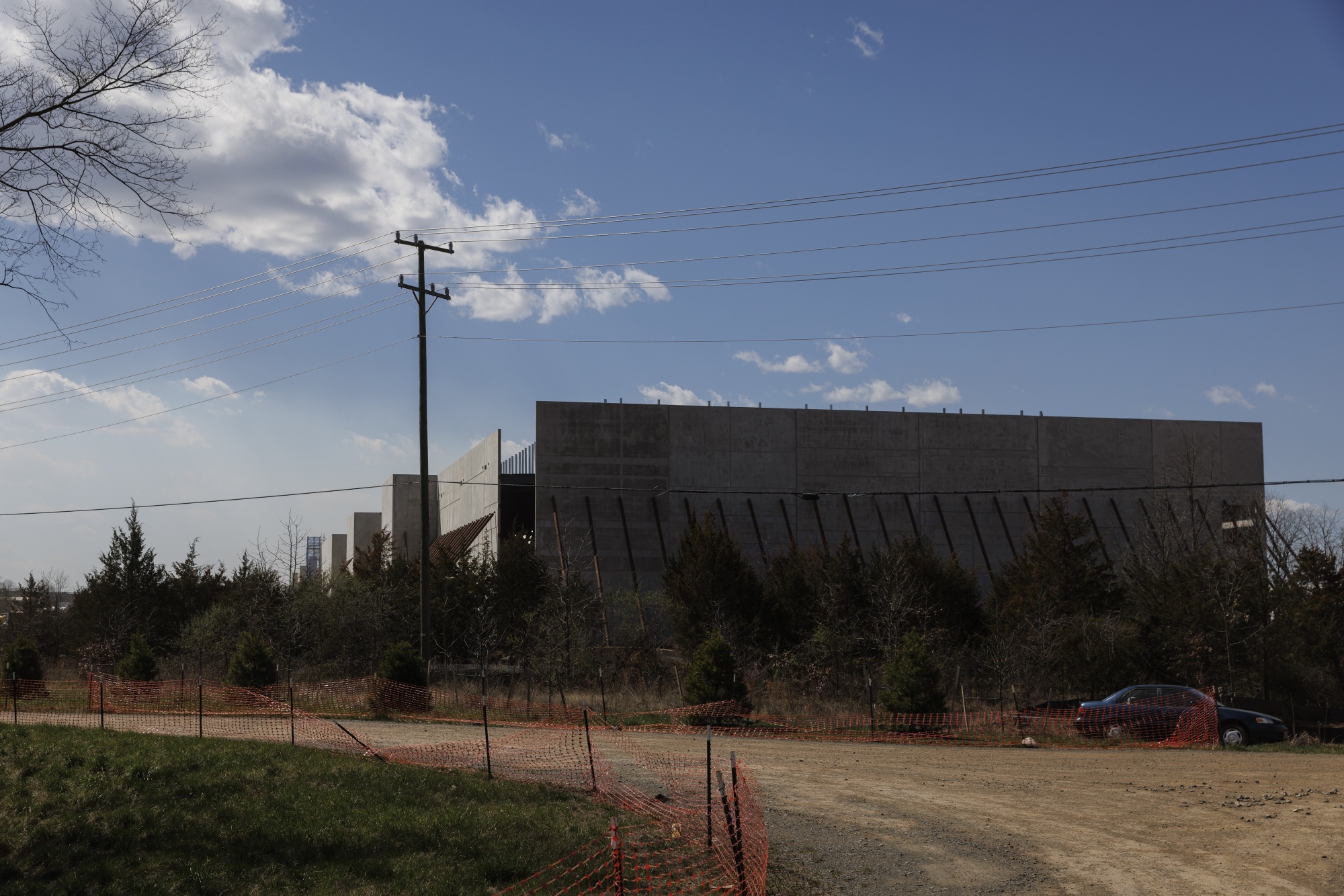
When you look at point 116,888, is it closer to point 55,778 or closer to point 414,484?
point 55,778

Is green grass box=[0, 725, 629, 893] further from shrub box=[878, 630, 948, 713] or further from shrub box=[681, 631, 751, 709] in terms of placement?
shrub box=[878, 630, 948, 713]

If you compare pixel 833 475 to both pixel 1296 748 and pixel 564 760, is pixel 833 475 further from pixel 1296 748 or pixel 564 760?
pixel 564 760

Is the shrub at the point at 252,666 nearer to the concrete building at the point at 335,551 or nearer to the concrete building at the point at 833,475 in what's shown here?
the concrete building at the point at 833,475

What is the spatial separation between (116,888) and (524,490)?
134 ft

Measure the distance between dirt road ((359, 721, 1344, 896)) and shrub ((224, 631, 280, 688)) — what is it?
37.8 ft

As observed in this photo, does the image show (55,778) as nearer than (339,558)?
Yes

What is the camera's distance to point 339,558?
98.6 m

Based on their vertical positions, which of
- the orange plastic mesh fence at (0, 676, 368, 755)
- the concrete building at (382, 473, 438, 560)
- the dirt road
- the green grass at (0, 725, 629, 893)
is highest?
the concrete building at (382, 473, 438, 560)

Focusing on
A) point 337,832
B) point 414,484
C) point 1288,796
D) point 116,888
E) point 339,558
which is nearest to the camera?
point 116,888

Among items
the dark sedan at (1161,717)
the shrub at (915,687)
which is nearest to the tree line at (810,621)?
the shrub at (915,687)

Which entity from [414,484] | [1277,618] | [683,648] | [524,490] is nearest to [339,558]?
[414,484]

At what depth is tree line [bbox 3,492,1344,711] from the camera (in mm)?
32094

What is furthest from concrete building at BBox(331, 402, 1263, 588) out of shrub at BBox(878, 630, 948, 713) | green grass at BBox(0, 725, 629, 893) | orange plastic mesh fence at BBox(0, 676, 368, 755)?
green grass at BBox(0, 725, 629, 893)

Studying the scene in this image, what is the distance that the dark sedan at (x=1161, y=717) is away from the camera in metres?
24.4
